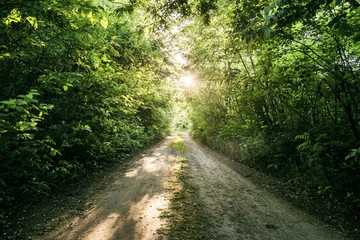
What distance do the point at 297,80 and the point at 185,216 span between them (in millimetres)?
4816

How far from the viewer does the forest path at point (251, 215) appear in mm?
4402

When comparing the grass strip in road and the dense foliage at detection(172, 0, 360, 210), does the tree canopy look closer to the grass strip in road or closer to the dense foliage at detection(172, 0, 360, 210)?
the dense foliage at detection(172, 0, 360, 210)

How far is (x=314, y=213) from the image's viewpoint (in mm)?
5355

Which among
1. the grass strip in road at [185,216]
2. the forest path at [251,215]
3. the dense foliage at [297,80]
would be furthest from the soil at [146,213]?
the dense foliage at [297,80]

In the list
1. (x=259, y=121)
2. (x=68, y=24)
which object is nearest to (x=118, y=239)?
(x=68, y=24)

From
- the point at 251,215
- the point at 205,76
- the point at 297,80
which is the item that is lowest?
the point at 251,215

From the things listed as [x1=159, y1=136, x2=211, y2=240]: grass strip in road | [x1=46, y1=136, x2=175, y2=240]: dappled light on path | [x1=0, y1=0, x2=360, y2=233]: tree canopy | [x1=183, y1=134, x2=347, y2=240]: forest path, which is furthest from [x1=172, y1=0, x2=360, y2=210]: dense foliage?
[x1=46, y1=136, x2=175, y2=240]: dappled light on path

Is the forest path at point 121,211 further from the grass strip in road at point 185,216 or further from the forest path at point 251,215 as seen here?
the forest path at point 251,215

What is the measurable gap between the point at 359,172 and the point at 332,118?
70.1 inches

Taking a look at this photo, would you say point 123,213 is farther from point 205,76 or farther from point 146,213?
point 205,76

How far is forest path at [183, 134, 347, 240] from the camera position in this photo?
14.4ft

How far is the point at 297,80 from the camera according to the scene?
694cm

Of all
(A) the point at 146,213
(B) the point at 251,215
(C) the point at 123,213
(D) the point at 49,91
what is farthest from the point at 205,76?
(C) the point at 123,213

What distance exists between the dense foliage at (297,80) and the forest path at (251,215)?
131 centimetres
